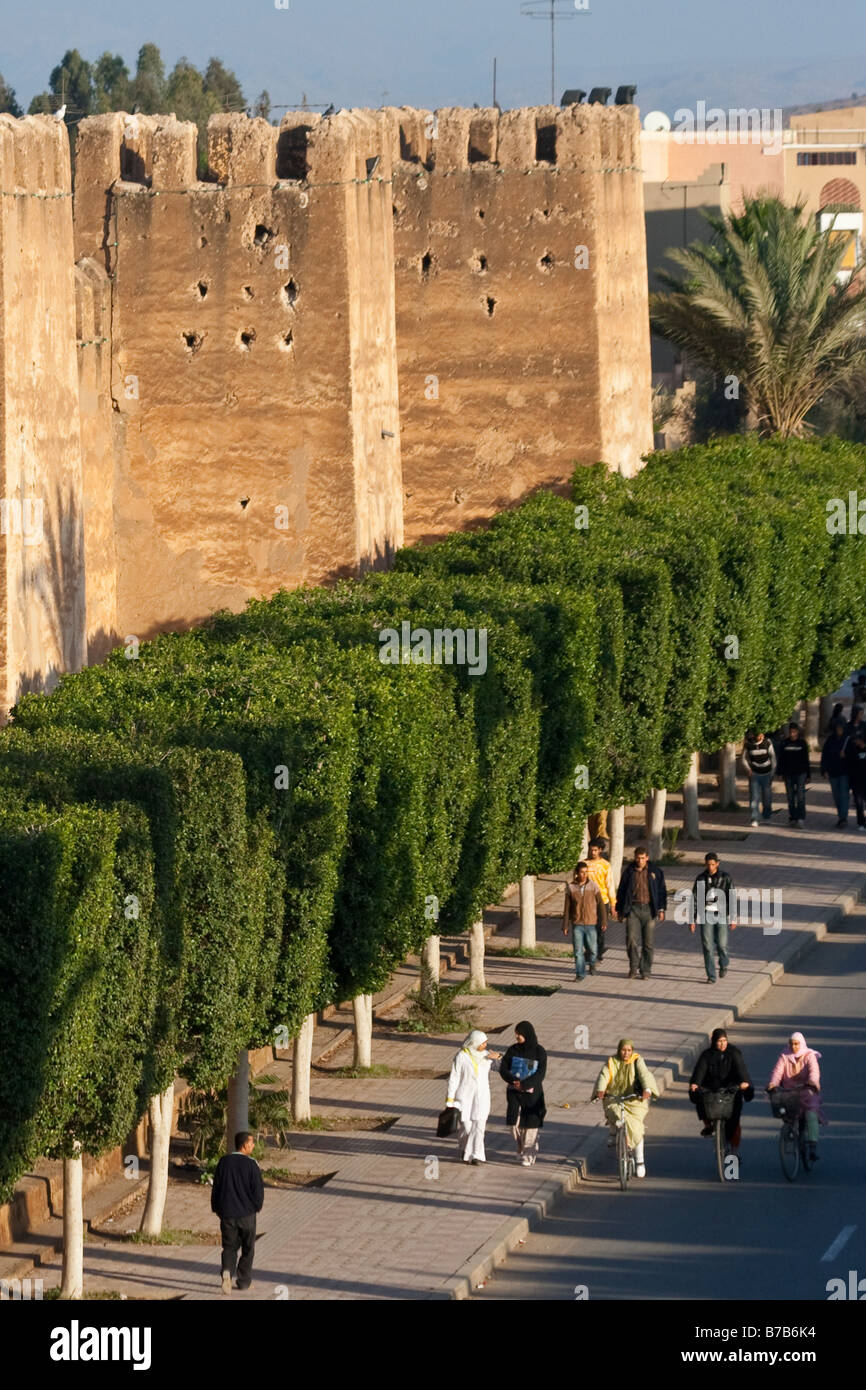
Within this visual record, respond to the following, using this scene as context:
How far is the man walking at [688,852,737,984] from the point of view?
22000 millimetres

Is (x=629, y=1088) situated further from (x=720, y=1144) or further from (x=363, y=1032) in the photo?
(x=363, y=1032)

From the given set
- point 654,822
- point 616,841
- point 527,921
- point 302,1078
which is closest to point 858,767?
point 654,822

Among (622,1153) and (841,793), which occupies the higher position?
(841,793)

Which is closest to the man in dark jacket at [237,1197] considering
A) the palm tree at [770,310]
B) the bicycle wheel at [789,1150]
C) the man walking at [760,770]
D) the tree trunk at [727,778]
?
the bicycle wheel at [789,1150]

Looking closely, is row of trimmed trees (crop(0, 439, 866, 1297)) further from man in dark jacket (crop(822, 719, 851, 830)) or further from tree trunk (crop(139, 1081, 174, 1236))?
man in dark jacket (crop(822, 719, 851, 830))

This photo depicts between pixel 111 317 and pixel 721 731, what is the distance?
8745mm

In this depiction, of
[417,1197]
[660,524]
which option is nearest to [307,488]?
[660,524]

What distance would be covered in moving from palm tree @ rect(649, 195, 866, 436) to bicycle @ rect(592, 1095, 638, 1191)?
831 inches

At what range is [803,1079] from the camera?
16.3 metres

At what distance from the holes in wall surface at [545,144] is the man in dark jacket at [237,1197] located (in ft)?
60.6

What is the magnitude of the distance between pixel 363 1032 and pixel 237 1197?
6.32 metres

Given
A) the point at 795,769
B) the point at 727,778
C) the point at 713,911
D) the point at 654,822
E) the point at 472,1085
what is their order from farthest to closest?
the point at 727,778 → the point at 795,769 → the point at 654,822 → the point at 713,911 → the point at 472,1085

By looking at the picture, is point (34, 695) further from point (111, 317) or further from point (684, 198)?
point (684, 198)

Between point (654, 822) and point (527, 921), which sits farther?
point (654, 822)
